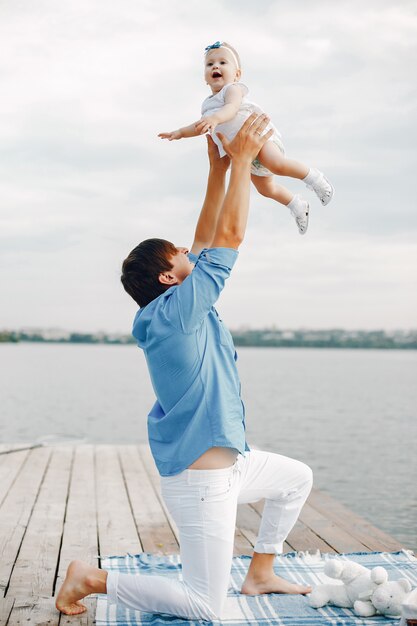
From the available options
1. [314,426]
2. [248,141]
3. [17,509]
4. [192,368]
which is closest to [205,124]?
[248,141]

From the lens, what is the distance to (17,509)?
4598 mm

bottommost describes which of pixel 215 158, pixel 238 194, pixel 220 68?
pixel 238 194

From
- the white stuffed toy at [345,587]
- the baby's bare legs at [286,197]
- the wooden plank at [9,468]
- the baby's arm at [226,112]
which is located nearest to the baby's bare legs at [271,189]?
the baby's bare legs at [286,197]

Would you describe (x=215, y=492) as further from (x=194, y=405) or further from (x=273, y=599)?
(x=273, y=599)

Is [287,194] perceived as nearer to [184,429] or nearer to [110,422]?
[184,429]

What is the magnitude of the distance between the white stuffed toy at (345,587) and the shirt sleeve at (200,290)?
111cm

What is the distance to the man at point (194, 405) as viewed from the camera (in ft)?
8.45

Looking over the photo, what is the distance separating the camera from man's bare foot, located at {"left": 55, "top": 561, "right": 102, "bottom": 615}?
2719 mm

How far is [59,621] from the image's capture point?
9.27ft

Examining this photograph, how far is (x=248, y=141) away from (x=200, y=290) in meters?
0.53

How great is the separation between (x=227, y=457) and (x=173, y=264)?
26.3 inches

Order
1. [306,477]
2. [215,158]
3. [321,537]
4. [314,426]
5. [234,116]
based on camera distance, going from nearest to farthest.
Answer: [234,116], [306,477], [215,158], [321,537], [314,426]

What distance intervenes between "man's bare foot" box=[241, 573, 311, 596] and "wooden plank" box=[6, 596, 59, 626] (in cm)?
72

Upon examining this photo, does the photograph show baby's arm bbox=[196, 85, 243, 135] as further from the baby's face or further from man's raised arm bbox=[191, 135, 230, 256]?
man's raised arm bbox=[191, 135, 230, 256]
